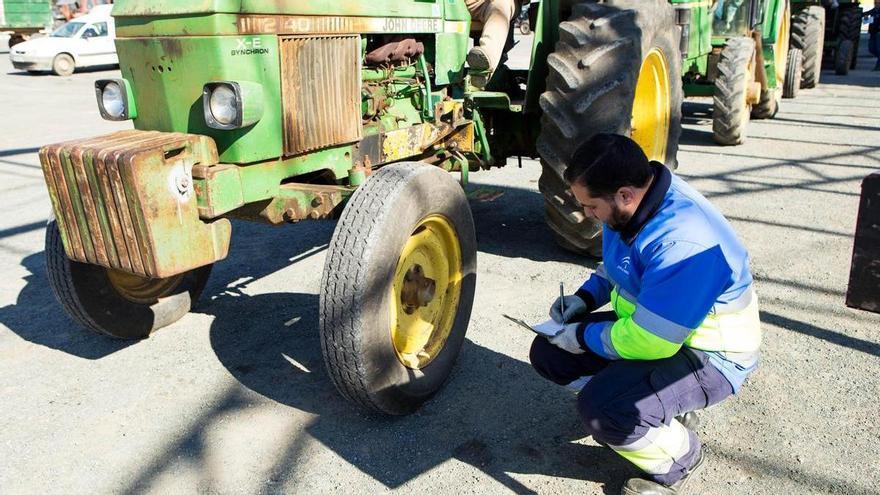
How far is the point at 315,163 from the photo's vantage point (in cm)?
362

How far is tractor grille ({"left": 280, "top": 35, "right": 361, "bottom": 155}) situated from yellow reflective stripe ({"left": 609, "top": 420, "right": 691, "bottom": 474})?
6.43 ft

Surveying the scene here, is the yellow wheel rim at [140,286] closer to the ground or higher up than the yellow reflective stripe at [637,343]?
closer to the ground

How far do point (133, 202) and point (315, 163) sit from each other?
104cm

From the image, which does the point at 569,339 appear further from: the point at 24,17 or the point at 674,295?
the point at 24,17

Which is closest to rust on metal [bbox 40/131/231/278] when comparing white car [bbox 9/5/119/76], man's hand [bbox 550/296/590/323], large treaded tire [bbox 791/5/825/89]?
man's hand [bbox 550/296/590/323]

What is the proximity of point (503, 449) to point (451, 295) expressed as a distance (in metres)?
0.82

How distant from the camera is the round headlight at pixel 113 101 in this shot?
3291 mm

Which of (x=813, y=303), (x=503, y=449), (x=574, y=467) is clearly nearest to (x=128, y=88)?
(x=503, y=449)

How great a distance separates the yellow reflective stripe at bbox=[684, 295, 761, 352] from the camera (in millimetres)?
2604

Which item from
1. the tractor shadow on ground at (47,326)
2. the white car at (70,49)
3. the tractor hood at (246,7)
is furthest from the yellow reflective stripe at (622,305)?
the white car at (70,49)

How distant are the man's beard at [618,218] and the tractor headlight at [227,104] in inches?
60.4

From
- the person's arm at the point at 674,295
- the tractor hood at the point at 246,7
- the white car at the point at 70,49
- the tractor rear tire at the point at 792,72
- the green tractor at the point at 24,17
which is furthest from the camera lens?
the green tractor at the point at 24,17

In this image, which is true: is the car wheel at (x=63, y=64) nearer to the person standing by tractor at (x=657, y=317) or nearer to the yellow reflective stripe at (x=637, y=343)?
the person standing by tractor at (x=657, y=317)

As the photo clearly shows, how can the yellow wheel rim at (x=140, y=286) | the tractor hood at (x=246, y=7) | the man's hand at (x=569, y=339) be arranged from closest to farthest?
the man's hand at (x=569, y=339)
the tractor hood at (x=246, y=7)
the yellow wheel rim at (x=140, y=286)
